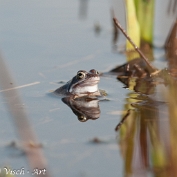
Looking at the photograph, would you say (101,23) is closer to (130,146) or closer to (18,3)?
(18,3)

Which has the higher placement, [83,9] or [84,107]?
[83,9]

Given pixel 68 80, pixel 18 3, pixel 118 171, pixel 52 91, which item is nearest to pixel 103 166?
pixel 118 171

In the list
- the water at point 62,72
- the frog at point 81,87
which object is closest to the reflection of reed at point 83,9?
the water at point 62,72

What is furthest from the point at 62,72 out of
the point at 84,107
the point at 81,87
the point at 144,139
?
the point at 144,139

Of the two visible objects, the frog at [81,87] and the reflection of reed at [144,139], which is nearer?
the reflection of reed at [144,139]

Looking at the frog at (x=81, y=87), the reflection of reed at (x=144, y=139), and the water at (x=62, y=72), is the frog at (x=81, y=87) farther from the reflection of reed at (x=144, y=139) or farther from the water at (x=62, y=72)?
the reflection of reed at (x=144, y=139)

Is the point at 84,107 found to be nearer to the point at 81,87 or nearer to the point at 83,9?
the point at 81,87
